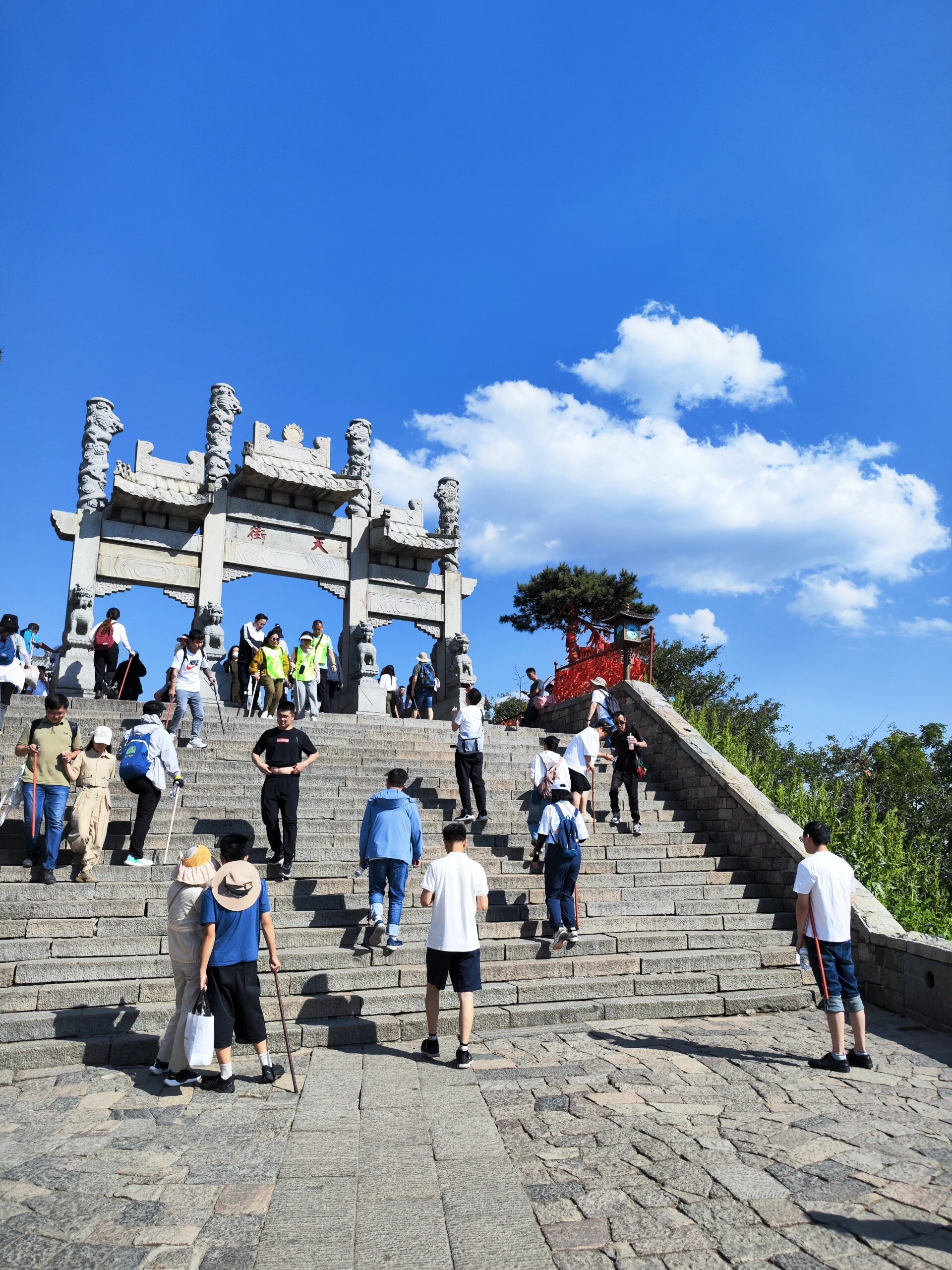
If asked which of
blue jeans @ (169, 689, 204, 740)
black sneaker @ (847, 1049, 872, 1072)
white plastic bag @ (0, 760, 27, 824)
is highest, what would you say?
A: blue jeans @ (169, 689, 204, 740)

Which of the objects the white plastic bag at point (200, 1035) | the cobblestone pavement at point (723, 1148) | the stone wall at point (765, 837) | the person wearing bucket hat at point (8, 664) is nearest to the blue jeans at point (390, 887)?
the cobblestone pavement at point (723, 1148)

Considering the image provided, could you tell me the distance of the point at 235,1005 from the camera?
16.8 ft

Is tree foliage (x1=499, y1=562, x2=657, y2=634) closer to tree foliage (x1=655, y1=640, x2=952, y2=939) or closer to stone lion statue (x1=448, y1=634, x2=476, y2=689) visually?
tree foliage (x1=655, y1=640, x2=952, y2=939)

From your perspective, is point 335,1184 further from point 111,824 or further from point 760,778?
point 760,778

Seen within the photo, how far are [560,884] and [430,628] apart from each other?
12791mm

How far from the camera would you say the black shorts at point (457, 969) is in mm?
5578

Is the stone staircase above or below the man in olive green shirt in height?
below

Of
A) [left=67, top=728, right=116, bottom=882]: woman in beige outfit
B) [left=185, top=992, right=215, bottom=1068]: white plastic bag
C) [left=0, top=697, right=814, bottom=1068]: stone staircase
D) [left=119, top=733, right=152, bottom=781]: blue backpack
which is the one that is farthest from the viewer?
[left=119, top=733, right=152, bottom=781]: blue backpack

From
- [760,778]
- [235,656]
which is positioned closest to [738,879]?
[760,778]

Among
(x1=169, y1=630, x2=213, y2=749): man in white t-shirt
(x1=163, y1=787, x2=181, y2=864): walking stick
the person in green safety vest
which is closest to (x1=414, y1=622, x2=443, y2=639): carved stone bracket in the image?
the person in green safety vest

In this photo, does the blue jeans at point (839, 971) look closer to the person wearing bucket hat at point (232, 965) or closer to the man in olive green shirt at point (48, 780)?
the person wearing bucket hat at point (232, 965)

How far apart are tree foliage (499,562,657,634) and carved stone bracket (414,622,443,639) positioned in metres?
13.0

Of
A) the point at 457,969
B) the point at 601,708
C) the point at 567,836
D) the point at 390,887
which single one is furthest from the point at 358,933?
the point at 601,708

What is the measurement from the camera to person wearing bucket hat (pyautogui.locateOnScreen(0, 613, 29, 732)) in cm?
1072
